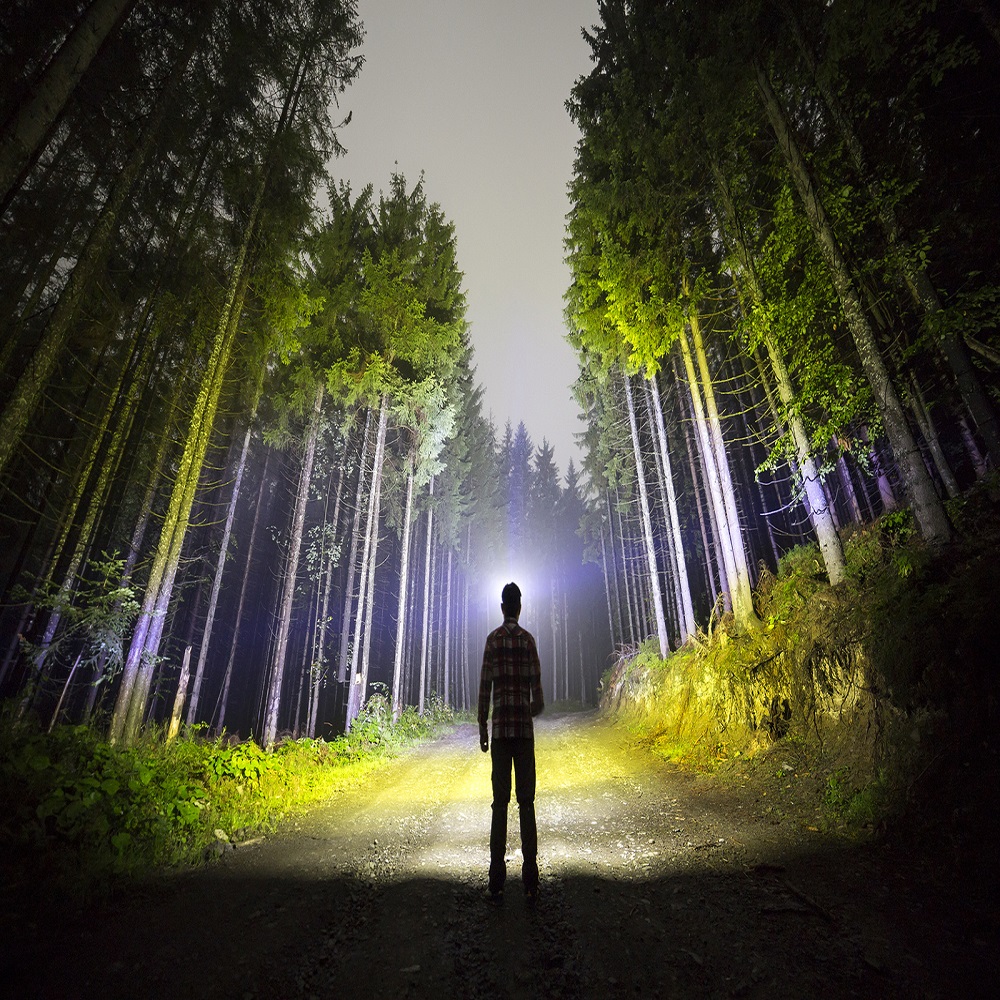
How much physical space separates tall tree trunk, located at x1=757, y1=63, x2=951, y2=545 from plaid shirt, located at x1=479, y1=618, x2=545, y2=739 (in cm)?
527

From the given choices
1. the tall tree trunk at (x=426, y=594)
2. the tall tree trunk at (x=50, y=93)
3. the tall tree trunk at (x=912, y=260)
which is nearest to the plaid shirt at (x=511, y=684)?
the tall tree trunk at (x=912, y=260)

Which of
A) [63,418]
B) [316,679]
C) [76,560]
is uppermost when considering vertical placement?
[63,418]

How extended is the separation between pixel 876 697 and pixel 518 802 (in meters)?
4.36

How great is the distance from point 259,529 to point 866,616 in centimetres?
3084

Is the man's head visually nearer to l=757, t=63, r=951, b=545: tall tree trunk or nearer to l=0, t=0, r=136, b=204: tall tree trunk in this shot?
l=757, t=63, r=951, b=545: tall tree trunk

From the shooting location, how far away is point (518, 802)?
383 centimetres

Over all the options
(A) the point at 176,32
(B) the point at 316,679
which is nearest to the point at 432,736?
(B) the point at 316,679

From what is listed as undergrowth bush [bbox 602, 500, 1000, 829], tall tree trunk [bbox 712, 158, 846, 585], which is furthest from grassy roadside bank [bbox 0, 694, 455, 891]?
tall tree trunk [bbox 712, 158, 846, 585]

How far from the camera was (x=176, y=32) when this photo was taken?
7.89m

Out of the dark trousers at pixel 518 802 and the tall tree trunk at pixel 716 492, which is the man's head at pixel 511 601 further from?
the tall tree trunk at pixel 716 492

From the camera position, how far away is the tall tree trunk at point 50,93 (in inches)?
180

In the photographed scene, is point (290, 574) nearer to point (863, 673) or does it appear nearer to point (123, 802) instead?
point (123, 802)

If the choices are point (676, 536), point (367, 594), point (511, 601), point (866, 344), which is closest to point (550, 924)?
point (511, 601)

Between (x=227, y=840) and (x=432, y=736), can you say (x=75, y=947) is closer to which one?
(x=227, y=840)
